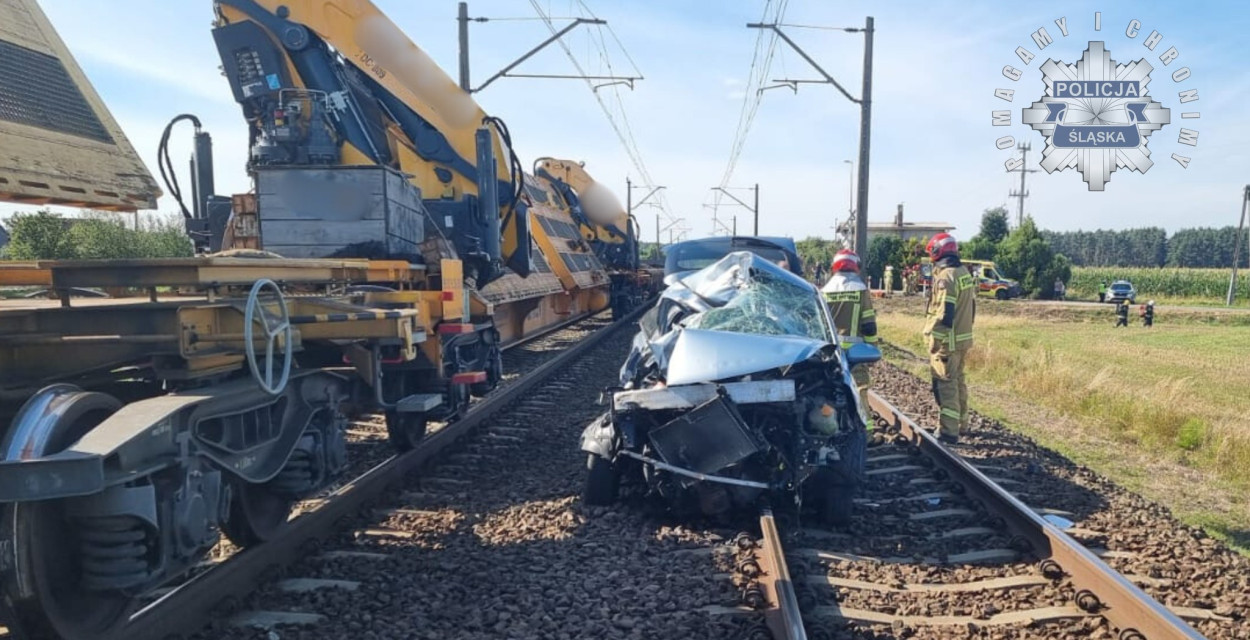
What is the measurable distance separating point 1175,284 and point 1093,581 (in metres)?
61.9

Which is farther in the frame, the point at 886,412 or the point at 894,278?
the point at 894,278

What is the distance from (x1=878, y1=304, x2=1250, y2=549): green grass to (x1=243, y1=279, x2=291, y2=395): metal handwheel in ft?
19.8

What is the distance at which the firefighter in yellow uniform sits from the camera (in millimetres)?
8016

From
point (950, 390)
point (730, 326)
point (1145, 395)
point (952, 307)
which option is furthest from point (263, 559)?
point (1145, 395)

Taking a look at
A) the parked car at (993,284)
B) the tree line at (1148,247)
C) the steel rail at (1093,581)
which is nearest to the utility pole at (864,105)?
the steel rail at (1093,581)

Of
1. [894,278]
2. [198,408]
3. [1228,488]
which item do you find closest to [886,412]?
[1228,488]

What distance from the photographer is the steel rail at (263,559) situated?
3.60 meters

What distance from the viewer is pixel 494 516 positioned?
5.48 metres

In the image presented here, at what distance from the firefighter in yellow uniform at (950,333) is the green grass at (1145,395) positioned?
1.22 metres

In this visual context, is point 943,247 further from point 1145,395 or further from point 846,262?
point 1145,395

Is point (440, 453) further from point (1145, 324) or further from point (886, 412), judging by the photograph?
point (1145, 324)

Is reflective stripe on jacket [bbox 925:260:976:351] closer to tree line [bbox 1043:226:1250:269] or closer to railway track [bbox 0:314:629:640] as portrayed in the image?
railway track [bbox 0:314:629:640]

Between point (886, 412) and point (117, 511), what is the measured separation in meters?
7.54

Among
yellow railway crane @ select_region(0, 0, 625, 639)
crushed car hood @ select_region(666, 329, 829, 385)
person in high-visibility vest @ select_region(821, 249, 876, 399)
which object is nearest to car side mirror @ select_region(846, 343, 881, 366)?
crushed car hood @ select_region(666, 329, 829, 385)
